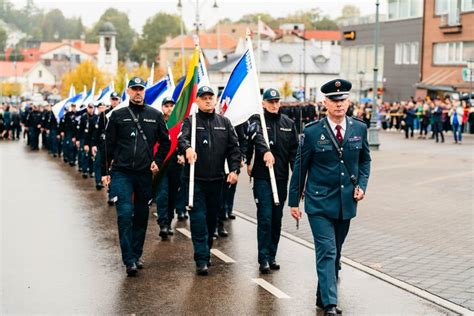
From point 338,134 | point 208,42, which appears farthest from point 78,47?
point 338,134

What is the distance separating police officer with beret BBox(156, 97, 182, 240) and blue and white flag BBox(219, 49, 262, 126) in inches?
77.0

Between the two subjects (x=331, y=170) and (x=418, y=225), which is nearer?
(x=331, y=170)

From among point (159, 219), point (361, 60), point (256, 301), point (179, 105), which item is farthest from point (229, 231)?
point (361, 60)

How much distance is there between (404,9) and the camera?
204ft

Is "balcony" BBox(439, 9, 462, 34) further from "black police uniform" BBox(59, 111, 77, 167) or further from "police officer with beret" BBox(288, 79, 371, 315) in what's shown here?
"police officer with beret" BBox(288, 79, 371, 315)

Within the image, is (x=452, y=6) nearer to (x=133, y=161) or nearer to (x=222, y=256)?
(x=222, y=256)

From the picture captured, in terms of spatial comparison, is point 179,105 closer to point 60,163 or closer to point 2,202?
point 2,202

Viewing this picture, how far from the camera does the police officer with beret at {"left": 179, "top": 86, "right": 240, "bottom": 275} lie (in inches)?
369

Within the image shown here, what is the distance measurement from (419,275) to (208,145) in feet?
8.82

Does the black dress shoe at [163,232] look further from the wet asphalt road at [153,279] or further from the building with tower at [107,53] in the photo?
the building with tower at [107,53]

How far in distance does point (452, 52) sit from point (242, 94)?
149ft

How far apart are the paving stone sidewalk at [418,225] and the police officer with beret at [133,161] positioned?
8.71 feet

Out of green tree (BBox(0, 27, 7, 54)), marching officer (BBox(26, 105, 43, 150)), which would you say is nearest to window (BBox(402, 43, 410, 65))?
marching officer (BBox(26, 105, 43, 150))

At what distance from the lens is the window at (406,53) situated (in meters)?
61.0
